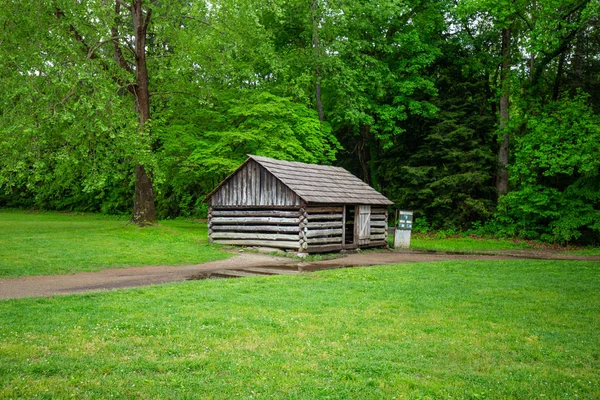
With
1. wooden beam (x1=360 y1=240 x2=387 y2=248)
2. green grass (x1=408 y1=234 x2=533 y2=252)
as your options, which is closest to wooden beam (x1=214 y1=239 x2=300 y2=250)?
wooden beam (x1=360 y1=240 x2=387 y2=248)

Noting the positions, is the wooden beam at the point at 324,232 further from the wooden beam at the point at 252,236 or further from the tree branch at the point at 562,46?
the tree branch at the point at 562,46

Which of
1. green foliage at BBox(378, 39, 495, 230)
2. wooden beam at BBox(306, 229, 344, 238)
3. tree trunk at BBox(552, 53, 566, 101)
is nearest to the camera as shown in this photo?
wooden beam at BBox(306, 229, 344, 238)

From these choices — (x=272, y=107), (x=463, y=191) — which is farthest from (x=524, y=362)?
(x=463, y=191)

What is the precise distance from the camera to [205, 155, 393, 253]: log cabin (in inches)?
848

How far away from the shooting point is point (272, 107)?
29.9 m

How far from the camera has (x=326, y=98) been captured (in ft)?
130

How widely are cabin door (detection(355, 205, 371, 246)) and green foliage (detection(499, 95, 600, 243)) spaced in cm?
1020

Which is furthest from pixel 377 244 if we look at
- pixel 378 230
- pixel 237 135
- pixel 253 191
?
pixel 237 135

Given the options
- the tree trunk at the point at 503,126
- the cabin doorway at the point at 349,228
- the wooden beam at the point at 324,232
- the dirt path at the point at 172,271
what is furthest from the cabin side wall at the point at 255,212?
the tree trunk at the point at 503,126

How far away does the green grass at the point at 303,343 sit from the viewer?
239 inches

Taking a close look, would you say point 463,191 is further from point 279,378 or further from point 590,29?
point 279,378

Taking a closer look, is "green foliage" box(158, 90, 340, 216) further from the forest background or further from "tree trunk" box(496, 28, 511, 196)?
"tree trunk" box(496, 28, 511, 196)

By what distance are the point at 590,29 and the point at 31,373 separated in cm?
3333

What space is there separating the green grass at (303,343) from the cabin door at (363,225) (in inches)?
448
